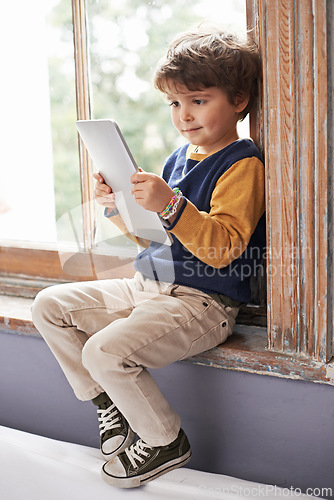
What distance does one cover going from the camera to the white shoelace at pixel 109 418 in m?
1.26

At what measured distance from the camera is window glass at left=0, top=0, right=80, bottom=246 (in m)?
1.57

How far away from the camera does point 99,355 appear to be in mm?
1117

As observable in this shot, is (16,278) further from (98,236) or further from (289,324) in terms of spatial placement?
(289,324)

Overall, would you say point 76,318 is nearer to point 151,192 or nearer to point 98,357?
point 98,357

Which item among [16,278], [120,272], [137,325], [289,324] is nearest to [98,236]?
[120,272]

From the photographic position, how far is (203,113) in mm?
1208

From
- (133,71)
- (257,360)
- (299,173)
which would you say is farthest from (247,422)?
(133,71)

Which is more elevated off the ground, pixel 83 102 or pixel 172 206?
pixel 83 102

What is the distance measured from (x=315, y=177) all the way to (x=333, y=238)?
0.11 metres

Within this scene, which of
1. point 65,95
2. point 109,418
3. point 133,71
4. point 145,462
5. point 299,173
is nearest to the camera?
point 299,173

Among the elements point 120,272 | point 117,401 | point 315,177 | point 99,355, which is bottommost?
point 117,401

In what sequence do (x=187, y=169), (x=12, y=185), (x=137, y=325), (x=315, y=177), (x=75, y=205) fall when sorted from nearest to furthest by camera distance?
(x=315, y=177), (x=137, y=325), (x=187, y=169), (x=75, y=205), (x=12, y=185)

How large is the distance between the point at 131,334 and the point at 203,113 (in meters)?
0.47

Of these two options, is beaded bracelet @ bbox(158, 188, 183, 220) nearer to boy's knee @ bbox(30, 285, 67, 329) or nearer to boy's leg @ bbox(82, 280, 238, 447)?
boy's leg @ bbox(82, 280, 238, 447)
